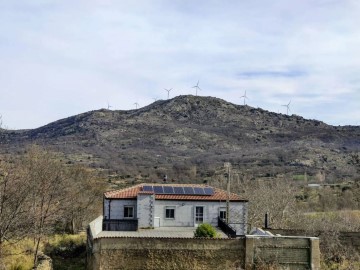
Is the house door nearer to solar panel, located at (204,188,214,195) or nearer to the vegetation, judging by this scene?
solar panel, located at (204,188,214,195)

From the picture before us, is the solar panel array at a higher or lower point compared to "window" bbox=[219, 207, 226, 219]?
higher

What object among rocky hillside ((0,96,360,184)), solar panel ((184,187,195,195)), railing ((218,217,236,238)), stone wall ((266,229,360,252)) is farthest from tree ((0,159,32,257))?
rocky hillside ((0,96,360,184))

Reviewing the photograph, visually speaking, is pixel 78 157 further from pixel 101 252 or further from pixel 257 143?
pixel 101 252

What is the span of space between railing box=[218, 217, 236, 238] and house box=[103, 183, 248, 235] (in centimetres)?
16

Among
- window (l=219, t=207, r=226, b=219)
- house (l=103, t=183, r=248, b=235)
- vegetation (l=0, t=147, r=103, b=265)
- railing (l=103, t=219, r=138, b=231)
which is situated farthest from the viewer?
window (l=219, t=207, r=226, b=219)

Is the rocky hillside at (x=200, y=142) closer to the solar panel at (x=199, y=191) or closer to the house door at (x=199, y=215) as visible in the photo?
the solar panel at (x=199, y=191)

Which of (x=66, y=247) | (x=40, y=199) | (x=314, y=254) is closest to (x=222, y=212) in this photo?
(x=314, y=254)

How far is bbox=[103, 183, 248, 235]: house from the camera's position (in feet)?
122

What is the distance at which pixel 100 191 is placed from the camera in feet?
196


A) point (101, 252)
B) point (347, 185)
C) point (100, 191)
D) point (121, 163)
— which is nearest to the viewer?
point (101, 252)

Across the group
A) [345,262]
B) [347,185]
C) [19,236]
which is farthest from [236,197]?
[347,185]

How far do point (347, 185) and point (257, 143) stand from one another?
4334 centimetres

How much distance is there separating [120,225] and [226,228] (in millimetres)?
8030

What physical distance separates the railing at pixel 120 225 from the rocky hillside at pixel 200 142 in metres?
51.9
